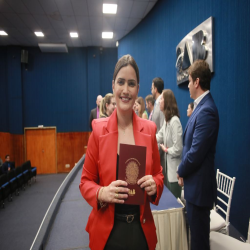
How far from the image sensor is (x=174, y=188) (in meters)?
2.17

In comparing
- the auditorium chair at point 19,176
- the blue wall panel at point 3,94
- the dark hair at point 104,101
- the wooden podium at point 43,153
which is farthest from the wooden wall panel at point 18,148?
the dark hair at point 104,101

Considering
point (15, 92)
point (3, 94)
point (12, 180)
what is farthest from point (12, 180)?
point (3, 94)

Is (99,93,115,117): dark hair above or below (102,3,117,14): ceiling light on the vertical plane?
below

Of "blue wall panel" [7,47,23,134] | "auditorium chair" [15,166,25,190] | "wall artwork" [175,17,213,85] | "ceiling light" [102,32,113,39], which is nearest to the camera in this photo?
"wall artwork" [175,17,213,85]

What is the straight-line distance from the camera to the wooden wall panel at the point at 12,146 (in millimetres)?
8141

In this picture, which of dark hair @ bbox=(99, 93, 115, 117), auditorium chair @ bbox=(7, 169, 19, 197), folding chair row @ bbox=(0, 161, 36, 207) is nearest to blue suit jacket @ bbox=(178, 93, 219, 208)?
dark hair @ bbox=(99, 93, 115, 117)

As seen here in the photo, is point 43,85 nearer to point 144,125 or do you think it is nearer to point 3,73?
point 3,73

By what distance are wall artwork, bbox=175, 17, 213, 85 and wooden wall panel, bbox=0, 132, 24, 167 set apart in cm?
726

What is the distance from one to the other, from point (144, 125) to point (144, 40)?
16.5ft

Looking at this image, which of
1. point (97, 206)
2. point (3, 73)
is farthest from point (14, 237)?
point (3, 73)

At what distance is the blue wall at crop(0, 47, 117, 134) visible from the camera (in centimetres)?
845

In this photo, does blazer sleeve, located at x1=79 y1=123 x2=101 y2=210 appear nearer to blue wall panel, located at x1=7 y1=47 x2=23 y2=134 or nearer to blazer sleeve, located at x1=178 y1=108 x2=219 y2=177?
blazer sleeve, located at x1=178 y1=108 x2=219 y2=177

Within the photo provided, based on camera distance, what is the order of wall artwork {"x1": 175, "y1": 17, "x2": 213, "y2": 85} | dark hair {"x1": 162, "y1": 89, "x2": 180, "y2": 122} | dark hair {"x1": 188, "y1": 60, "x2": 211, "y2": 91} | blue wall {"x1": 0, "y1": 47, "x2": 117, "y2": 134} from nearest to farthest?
dark hair {"x1": 188, "y1": 60, "x2": 211, "y2": 91}
dark hair {"x1": 162, "y1": 89, "x2": 180, "y2": 122}
wall artwork {"x1": 175, "y1": 17, "x2": 213, "y2": 85}
blue wall {"x1": 0, "y1": 47, "x2": 117, "y2": 134}

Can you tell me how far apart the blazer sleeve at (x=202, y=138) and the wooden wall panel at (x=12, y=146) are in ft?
27.4
